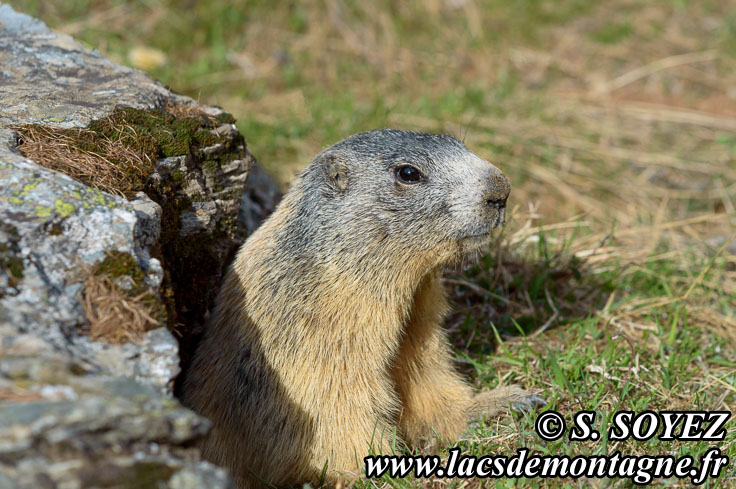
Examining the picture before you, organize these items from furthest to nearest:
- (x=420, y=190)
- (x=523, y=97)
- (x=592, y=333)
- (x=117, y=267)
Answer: (x=523, y=97), (x=592, y=333), (x=420, y=190), (x=117, y=267)

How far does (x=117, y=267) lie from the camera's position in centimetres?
302

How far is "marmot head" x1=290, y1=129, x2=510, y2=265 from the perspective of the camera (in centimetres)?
384

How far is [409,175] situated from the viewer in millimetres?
4008

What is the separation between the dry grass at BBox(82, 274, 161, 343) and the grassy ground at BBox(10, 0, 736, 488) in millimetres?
1656

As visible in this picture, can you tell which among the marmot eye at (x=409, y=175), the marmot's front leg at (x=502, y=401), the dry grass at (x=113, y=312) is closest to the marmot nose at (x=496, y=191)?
the marmot eye at (x=409, y=175)

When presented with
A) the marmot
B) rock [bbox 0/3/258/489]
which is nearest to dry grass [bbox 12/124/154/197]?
rock [bbox 0/3/258/489]

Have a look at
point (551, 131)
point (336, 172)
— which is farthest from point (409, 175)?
point (551, 131)

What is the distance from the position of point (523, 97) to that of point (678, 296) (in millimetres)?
4114

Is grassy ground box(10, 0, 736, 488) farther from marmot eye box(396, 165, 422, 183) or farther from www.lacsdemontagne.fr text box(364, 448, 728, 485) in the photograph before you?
marmot eye box(396, 165, 422, 183)

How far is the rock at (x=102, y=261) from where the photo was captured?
2.41 metres

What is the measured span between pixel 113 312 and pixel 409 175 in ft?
5.97

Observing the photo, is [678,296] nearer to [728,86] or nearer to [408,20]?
[728,86]

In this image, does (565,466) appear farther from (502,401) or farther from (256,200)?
(256,200)

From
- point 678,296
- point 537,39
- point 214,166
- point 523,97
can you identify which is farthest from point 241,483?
point 537,39
